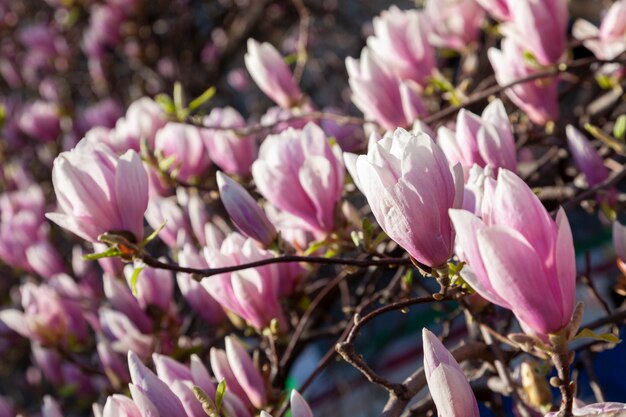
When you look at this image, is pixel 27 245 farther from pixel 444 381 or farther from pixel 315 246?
pixel 444 381

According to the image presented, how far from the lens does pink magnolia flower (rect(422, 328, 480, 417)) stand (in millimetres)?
598

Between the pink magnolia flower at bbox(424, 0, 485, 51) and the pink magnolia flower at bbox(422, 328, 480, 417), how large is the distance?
3.10 ft

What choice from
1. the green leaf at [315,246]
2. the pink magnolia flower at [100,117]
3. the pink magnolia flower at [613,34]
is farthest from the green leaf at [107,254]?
the pink magnolia flower at [100,117]

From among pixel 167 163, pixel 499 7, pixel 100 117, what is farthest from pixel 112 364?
pixel 100 117

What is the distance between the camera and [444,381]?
60 centimetres

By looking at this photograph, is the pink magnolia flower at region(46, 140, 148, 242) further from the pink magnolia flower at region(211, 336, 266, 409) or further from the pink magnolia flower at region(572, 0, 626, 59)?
the pink magnolia flower at region(572, 0, 626, 59)

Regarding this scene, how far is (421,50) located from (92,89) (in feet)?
7.05

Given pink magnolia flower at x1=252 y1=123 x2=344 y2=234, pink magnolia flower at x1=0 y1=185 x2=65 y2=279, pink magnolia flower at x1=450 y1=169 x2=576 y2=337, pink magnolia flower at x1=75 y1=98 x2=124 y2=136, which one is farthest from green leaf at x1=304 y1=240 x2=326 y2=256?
pink magnolia flower at x1=75 y1=98 x2=124 y2=136

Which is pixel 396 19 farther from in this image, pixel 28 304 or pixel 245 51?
pixel 245 51

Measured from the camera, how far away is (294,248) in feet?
3.15

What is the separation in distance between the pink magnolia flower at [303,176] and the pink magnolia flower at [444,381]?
305 mm

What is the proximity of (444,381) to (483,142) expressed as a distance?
29 cm

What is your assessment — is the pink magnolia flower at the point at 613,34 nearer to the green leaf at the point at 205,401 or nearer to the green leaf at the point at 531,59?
the green leaf at the point at 531,59

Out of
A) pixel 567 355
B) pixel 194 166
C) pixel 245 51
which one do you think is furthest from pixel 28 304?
pixel 245 51
